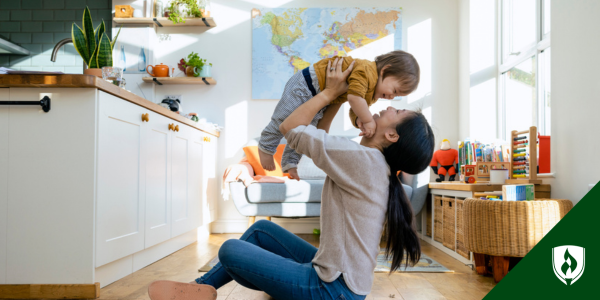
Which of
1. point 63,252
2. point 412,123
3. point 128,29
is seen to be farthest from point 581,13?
point 128,29

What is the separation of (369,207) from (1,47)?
424 cm

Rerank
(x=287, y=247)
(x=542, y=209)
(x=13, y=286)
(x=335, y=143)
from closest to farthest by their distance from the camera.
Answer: (x=335, y=143) < (x=287, y=247) < (x=13, y=286) < (x=542, y=209)

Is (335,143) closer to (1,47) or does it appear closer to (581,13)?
(581,13)

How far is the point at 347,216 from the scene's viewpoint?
1.22 metres

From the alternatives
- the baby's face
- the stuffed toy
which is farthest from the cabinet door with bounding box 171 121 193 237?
the stuffed toy

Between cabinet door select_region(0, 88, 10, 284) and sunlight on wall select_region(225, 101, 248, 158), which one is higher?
sunlight on wall select_region(225, 101, 248, 158)

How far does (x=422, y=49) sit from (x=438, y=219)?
175 cm

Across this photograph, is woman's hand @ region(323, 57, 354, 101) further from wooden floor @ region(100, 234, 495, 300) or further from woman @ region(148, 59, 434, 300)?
wooden floor @ region(100, 234, 495, 300)

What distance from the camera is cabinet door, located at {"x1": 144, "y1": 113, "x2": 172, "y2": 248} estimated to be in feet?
8.34

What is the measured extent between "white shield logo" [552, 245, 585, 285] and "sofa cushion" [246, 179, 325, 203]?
1.96 metres

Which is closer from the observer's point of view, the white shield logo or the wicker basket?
the white shield logo

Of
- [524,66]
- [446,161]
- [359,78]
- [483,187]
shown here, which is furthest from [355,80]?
[446,161]

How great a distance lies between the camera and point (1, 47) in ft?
13.5

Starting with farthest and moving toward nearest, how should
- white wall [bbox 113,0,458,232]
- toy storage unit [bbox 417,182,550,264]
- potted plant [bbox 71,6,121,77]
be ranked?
white wall [bbox 113,0,458,232] → toy storage unit [bbox 417,182,550,264] → potted plant [bbox 71,6,121,77]
